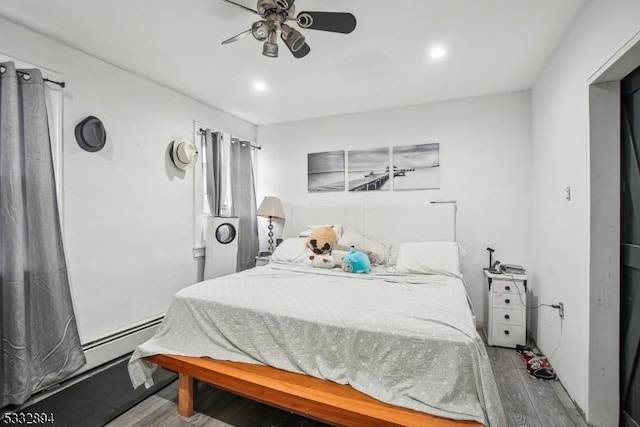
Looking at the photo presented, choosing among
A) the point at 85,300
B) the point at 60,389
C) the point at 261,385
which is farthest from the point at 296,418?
the point at 85,300

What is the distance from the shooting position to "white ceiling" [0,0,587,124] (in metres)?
1.95

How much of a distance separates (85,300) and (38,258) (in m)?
0.54

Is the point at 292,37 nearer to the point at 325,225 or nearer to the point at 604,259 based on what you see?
the point at 604,259

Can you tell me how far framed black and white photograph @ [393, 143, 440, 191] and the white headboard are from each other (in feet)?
0.96

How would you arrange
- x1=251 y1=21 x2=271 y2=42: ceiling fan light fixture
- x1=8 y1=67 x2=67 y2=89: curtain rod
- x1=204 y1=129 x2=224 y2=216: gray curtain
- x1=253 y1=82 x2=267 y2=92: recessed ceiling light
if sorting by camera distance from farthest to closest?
1. x1=204 y1=129 x2=224 y2=216: gray curtain
2. x1=253 y1=82 x2=267 y2=92: recessed ceiling light
3. x1=8 y1=67 x2=67 y2=89: curtain rod
4. x1=251 y1=21 x2=271 y2=42: ceiling fan light fixture

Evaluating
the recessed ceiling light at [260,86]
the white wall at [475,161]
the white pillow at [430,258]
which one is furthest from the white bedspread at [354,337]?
the recessed ceiling light at [260,86]

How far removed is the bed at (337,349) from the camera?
1.47 m

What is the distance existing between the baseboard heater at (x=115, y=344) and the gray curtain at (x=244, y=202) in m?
1.32

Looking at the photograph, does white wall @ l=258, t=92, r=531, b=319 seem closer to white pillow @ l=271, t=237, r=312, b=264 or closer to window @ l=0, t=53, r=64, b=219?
white pillow @ l=271, t=237, r=312, b=264

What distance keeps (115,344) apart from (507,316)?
142 inches

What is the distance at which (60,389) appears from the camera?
219 centimetres

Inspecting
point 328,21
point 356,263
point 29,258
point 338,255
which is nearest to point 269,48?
point 328,21

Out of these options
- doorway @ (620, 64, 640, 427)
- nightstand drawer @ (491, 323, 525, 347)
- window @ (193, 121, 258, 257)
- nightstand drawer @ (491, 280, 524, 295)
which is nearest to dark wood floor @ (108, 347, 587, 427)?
doorway @ (620, 64, 640, 427)

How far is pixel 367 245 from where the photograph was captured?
340cm
